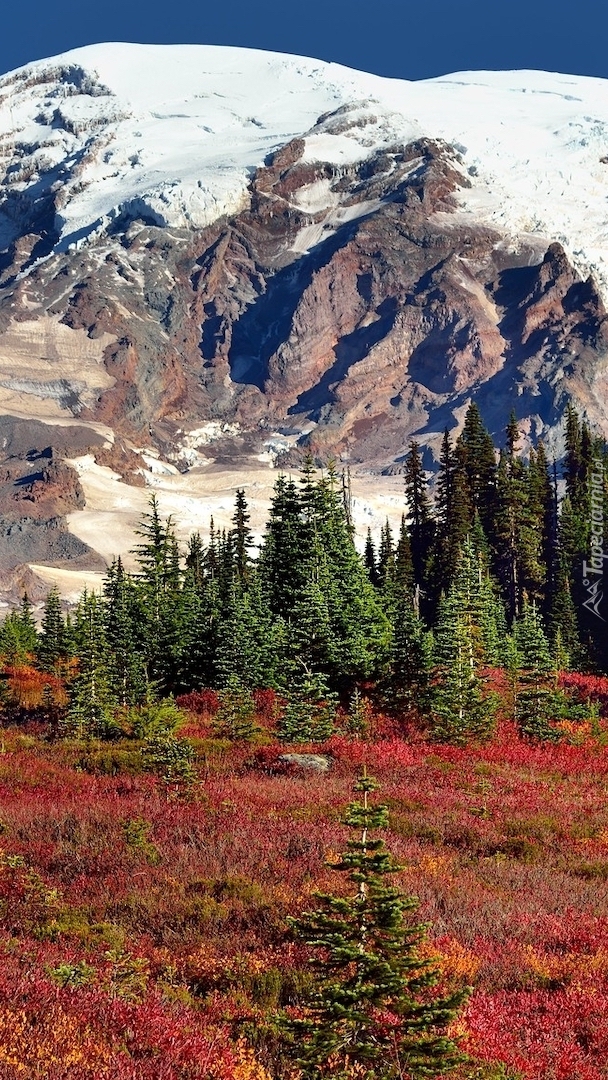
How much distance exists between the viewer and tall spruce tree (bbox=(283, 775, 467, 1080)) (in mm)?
7738

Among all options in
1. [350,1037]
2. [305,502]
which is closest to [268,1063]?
[350,1037]

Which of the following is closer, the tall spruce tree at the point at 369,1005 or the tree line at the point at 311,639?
the tall spruce tree at the point at 369,1005

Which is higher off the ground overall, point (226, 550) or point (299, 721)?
point (226, 550)

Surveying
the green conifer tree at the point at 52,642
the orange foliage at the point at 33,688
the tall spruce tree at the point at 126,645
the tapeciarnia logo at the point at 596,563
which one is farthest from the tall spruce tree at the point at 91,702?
the tapeciarnia logo at the point at 596,563

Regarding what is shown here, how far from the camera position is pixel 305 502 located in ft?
148

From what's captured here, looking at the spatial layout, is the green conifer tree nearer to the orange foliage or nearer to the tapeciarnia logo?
the orange foliage

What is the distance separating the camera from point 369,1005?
8.73 metres

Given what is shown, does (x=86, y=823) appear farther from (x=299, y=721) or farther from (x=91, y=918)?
(x=299, y=721)

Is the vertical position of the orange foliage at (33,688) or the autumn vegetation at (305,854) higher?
the orange foliage at (33,688)

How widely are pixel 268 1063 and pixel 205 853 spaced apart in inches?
216

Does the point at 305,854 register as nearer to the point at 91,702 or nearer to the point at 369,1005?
the point at 369,1005

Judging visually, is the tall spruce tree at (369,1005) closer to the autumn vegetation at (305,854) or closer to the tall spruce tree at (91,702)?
the autumn vegetation at (305,854)

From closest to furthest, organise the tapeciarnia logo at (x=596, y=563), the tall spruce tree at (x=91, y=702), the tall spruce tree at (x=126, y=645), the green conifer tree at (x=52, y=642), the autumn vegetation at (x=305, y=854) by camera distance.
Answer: the autumn vegetation at (x=305, y=854) → the tall spruce tree at (x=91, y=702) → the tall spruce tree at (x=126, y=645) → the green conifer tree at (x=52, y=642) → the tapeciarnia logo at (x=596, y=563)

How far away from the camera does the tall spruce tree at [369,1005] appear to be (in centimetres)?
774
